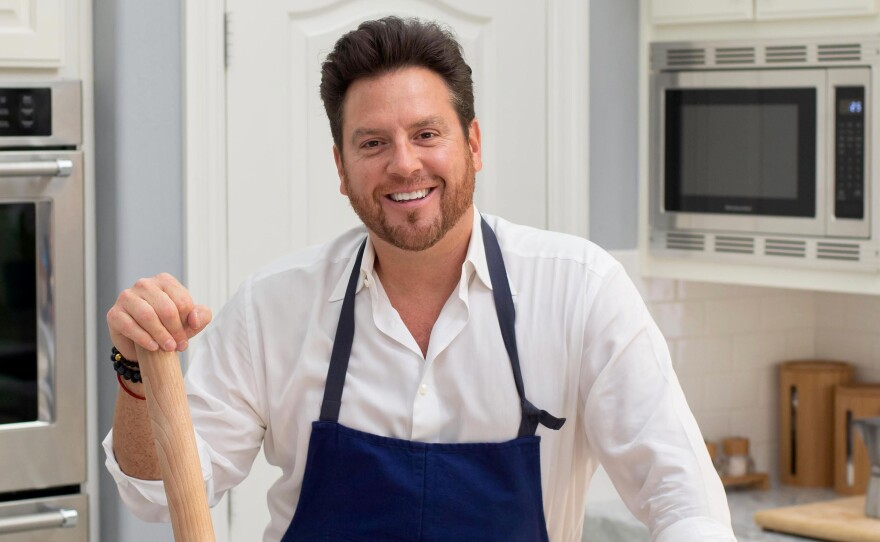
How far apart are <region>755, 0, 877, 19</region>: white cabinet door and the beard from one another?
1369 mm

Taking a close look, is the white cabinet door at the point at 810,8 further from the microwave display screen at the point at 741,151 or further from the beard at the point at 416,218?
the beard at the point at 416,218

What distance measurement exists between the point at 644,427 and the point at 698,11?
5.40 ft

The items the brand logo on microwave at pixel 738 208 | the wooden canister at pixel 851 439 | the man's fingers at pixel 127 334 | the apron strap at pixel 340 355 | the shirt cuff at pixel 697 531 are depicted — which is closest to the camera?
the man's fingers at pixel 127 334

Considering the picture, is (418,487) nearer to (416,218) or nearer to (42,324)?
(416,218)

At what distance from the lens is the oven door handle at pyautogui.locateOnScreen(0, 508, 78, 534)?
8.63ft

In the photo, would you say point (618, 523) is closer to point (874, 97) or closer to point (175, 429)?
point (874, 97)

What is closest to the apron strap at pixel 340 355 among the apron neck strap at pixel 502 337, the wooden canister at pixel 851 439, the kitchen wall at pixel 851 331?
the apron neck strap at pixel 502 337

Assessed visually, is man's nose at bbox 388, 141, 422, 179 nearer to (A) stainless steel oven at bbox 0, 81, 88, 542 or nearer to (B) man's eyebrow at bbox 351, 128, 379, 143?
(B) man's eyebrow at bbox 351, 128, 379, 143

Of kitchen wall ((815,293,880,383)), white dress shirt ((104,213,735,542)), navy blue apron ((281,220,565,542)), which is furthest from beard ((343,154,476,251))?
kitchen wall ((815,293,880,383))

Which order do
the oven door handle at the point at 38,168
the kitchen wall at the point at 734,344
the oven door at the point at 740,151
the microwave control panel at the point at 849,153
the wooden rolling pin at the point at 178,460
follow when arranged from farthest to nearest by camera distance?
the kitchen wall at the point at 734,344 → the oven door at the point at 740,151 → the microwave control panel at the point at 849,153 → the oven door handle at the point at 38,168 → the wooden rolling pin at the point at 178,460

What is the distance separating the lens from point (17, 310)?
8.77 ft

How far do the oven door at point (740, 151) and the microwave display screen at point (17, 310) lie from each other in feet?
5.18

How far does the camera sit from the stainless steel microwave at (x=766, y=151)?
297 cm

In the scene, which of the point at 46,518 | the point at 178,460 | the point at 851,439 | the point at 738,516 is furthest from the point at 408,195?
the point at 851,439
